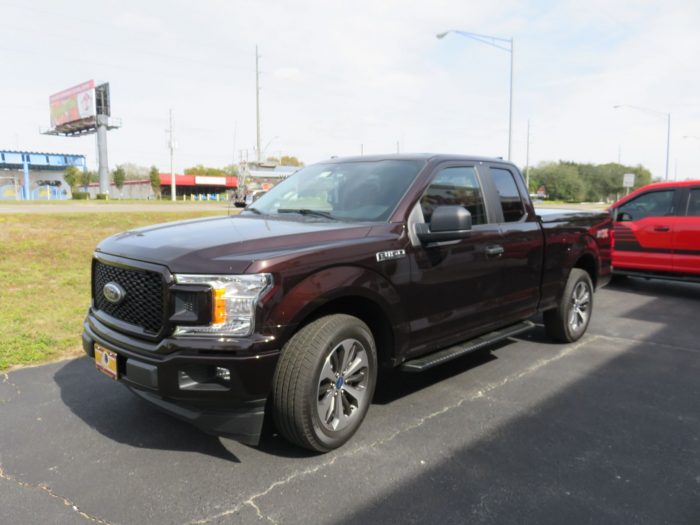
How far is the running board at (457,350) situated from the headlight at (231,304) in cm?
137

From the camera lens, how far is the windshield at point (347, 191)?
396 cm

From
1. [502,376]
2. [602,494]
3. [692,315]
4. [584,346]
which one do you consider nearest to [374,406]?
[502,376]

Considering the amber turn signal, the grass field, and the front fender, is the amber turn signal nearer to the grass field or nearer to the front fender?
the front fender

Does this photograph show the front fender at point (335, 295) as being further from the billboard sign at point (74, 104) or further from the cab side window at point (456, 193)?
the billboard sign at point (74, 104)

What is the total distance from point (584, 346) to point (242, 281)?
4324 millimetres

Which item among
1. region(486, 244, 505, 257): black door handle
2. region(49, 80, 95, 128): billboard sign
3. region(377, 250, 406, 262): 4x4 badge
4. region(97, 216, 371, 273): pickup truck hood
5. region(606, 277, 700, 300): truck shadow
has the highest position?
region(49, 80, 95, 128): billboard sign

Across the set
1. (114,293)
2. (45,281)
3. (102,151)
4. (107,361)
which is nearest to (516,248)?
(114,293)

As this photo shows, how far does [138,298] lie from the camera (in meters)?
3.15

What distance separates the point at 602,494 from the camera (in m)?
2.90

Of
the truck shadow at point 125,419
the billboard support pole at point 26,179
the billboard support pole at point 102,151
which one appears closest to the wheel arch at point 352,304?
the truck shadow at point 125,419

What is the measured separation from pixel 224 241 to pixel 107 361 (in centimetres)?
107

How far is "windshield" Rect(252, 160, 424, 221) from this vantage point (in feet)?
13.0

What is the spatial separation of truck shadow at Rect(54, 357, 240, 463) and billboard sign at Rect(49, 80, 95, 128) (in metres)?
73.5

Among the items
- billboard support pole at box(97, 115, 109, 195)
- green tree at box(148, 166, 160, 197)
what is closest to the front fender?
billboard support pole at box(97, 115, 109, 195)
